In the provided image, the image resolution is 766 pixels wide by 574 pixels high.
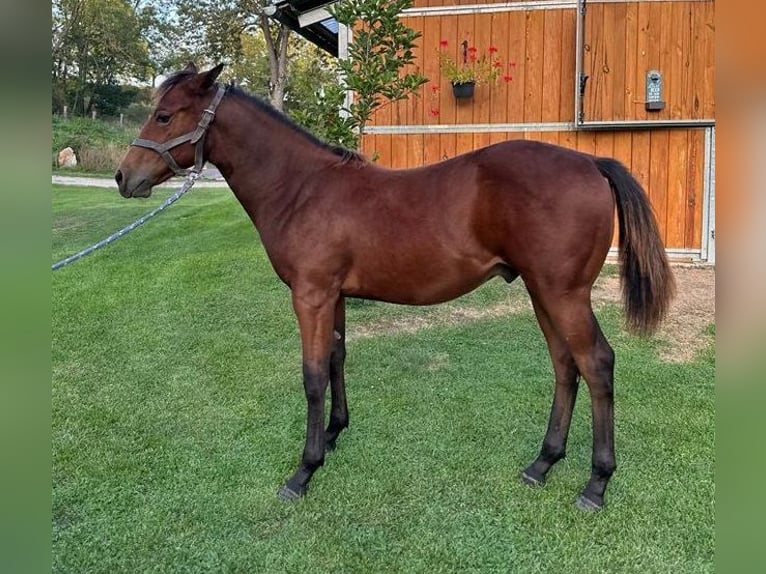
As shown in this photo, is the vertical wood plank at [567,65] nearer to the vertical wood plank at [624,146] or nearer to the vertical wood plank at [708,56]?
the vertical wood plank at [624,146]

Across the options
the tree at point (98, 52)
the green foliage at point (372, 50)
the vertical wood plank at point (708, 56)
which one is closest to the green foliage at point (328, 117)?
the green foliage at point (372, 50)

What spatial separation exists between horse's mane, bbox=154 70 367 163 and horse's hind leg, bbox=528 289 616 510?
122cm

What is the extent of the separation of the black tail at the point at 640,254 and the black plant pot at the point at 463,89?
4928 millimetres

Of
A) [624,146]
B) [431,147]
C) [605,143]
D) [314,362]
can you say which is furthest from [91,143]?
[314,362]

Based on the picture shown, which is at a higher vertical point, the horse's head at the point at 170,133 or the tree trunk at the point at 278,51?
the tree trunk at the point at 278,51

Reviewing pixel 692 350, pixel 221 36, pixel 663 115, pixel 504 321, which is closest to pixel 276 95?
pixel 221 36

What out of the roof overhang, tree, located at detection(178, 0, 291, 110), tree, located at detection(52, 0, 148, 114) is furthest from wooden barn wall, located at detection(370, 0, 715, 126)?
tree, located at detection(52, 0, 148, 114)

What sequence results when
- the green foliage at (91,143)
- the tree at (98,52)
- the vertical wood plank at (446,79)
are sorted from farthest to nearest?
the tree at (98,52)
the green foliage at (91,143)
the vertical wood plank at (446,79)

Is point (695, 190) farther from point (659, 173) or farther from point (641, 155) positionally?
point (641, 155)

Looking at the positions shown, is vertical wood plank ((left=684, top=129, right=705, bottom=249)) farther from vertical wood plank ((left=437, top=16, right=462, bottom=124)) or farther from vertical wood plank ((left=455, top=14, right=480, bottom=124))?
vertical wood plank ((left=437, top=16, right=462, bottom=124))

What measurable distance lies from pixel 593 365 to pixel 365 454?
51.2 inches

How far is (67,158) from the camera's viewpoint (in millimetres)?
16344

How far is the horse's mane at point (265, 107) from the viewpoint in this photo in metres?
2.61

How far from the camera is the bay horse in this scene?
94.0 inches
